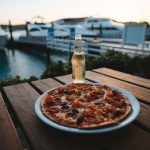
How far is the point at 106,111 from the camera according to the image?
112 centimetres

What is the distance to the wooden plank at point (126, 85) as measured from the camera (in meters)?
1.52

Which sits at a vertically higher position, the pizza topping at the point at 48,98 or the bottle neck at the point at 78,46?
the bottle neck at the point at 78,46

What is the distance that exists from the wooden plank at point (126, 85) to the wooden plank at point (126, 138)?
0.45 m

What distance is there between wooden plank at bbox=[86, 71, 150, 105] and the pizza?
222 mm

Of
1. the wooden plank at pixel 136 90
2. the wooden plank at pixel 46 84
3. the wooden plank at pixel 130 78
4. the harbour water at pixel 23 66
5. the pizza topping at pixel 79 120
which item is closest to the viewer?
the pizza topping at pixel 79 120

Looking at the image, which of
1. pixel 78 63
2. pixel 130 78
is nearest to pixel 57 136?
pixel 78 63

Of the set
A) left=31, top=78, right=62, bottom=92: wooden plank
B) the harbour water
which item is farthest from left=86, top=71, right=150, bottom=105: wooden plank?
the harbour water

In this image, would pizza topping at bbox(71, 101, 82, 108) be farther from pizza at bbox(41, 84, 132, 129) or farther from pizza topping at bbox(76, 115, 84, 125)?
pizza topping at bbox(76, 115, 84, 125)

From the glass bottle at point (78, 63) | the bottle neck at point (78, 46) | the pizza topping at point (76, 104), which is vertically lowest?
the pizza topping at point (76, 104)

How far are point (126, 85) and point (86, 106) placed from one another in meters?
0.74

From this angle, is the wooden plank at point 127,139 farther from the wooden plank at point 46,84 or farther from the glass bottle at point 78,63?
the wooden plank at point 46,84

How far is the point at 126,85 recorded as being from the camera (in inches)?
70.7

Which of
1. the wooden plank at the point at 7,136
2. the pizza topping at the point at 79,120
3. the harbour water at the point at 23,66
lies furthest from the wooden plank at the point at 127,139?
the harbour water at the point at 23,66

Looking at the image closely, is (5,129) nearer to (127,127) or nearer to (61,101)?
(61,101)
